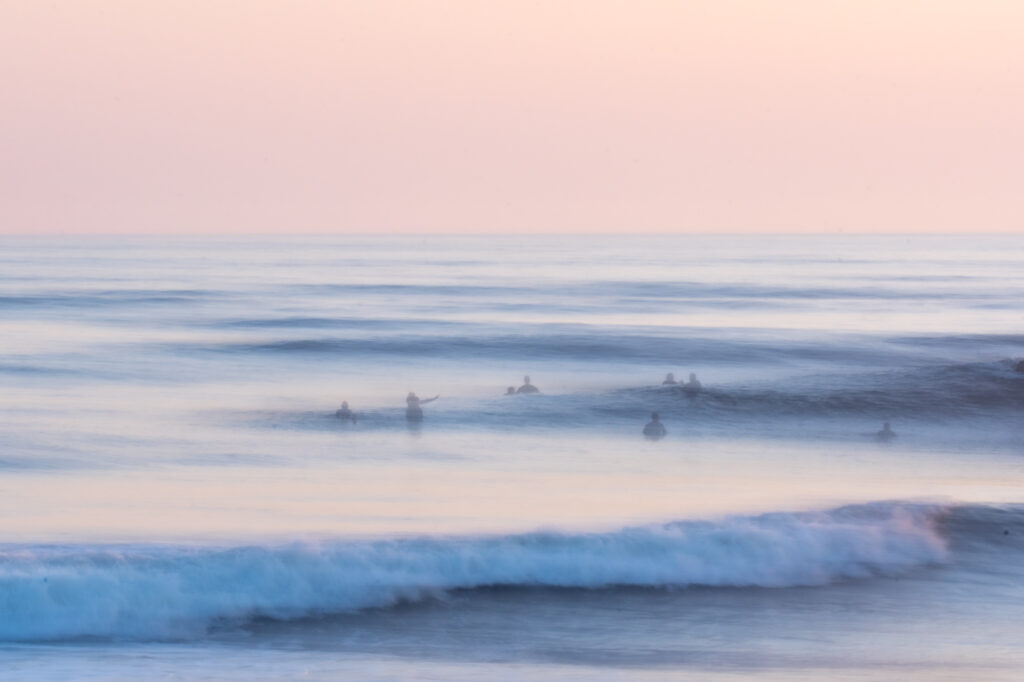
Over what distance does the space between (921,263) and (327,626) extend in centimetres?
6234

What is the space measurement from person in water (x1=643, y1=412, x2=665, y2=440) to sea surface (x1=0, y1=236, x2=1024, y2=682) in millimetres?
156

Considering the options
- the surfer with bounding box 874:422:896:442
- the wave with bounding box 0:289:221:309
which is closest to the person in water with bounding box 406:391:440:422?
the surfer with bounding box 874:422:896:442

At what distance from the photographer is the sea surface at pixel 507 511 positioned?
8000mm

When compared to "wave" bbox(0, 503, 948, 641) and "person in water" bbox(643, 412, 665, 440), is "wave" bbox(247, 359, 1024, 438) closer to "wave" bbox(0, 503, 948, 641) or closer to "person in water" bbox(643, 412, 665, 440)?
"person in water" bbox(643, 412, 665, 440)

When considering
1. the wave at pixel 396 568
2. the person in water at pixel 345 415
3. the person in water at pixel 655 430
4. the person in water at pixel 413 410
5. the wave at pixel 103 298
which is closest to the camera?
the wave at pixel 396 568

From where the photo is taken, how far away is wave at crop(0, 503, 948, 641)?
8289 millimetres

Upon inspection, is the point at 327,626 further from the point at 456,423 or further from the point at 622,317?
the point at 622,317

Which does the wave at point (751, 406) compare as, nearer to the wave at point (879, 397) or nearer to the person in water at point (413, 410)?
the wave at point (879, 397)

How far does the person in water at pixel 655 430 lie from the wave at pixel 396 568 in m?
5.17

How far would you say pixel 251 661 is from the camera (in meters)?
7.61

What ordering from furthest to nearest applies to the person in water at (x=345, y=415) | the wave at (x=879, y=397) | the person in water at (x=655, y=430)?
the wave at (x=879, y=397), the person in water at (x=345, y=415), the person in water at (x=655, y=430)

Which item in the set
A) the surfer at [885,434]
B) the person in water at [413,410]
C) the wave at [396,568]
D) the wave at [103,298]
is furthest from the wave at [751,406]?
the wave at [103,298]

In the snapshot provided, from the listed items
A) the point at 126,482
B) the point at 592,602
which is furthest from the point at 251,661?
the point at 126,482

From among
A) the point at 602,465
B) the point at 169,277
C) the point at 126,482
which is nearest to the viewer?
the point at 126,482
